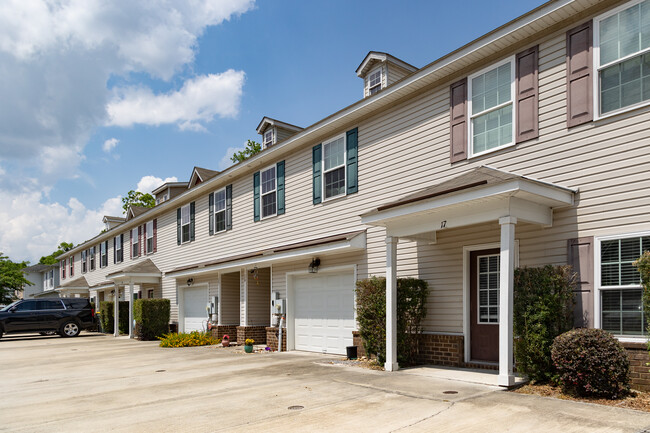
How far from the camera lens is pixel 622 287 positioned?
25.7ft

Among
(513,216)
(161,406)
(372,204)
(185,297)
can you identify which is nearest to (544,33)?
(513,216)

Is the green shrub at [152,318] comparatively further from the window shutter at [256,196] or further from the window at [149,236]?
the window shutter at [256,196]

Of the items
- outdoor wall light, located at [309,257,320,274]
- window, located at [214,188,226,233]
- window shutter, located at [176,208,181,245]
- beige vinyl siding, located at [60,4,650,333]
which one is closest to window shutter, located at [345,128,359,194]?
beige vinyl siding, located at [60,4,650,333]

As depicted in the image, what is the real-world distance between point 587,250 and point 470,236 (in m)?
2.37

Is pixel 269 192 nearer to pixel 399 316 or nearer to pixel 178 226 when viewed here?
pixel 399 316

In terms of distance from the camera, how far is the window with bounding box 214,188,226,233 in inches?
787

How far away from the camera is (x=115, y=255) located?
3219 centimetres

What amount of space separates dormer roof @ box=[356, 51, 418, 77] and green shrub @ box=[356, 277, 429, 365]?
21.6 feet

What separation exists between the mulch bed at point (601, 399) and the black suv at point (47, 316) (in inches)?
899

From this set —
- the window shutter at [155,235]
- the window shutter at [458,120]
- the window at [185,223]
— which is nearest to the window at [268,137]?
the window at [185,223]

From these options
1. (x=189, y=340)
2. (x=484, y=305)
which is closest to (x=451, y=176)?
(x=484, y=305)

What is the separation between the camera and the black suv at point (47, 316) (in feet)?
77.9

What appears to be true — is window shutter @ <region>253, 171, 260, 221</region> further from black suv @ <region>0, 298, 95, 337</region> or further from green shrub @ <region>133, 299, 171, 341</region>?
black suv @ <region>0, 298, 95, 337</region>

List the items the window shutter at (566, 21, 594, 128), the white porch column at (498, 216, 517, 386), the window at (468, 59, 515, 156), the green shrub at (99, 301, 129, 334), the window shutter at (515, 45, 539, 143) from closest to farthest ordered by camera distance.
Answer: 1. the white porch column at (498, 216, 517, 386)
2. the window shutter at (566, 21, 594, 128)
3. the window shutter at (515, 45, 539, 143)
4. the window at (468, 59, 515, 156)
5. the green shrub at (99, 301, 129, 334)
